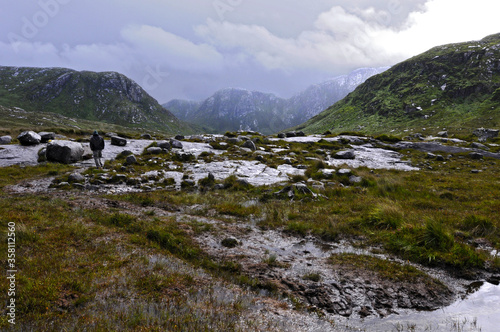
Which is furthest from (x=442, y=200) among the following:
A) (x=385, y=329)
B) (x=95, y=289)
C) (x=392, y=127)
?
(x=392, y=127)

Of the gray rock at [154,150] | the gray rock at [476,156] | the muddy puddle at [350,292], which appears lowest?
the muddy puddle at [350,292]

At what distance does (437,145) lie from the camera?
1604 inches

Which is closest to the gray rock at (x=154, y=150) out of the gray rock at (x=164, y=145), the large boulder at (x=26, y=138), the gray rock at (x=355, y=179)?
the gray rock at (x=164, y=145)

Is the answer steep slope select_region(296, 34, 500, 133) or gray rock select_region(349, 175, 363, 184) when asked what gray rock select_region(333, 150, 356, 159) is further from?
steep slope select_region(296, 34, 500, 133)

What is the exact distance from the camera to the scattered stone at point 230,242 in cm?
899

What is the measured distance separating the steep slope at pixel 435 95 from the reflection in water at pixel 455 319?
124251mm

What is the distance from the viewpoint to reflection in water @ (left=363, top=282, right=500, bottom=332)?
16.5ft

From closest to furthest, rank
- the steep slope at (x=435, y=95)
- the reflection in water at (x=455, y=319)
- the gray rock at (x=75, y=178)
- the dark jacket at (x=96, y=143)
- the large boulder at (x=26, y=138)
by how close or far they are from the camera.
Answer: the reflection in water at (x=455, y=319) < the gray rock at (x=75, y=178) < the dark jacket at (x=96, y=143) < the large boulder at (x=26, y=138) < the steep slope at (x=435, y=95)

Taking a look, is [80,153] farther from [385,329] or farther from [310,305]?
[385,329]

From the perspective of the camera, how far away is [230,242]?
9.10 metres

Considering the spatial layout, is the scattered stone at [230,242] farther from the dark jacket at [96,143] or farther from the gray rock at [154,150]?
the gray rock at [154,150]

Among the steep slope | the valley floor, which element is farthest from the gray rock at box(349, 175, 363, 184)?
the steep slope

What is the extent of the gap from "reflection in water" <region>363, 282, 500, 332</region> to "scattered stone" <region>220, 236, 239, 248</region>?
5219 mm

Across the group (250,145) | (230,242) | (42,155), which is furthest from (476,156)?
(42,155)
